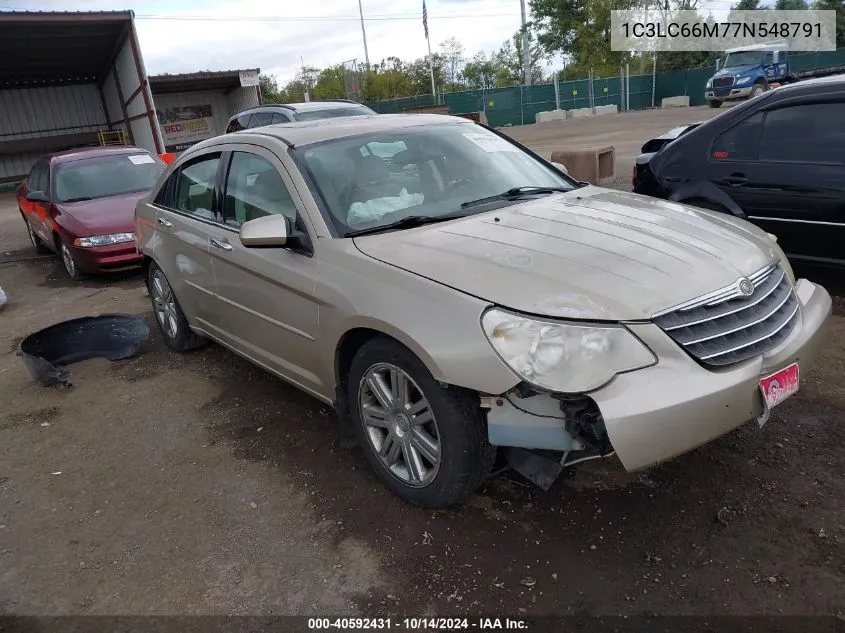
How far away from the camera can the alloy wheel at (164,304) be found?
5129 millimetres

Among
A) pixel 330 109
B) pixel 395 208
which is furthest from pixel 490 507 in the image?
pixel 330 109

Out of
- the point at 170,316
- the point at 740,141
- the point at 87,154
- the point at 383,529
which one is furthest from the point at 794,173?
the point at 87,154

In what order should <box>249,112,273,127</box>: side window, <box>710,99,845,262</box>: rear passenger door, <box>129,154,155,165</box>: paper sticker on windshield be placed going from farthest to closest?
<box>249,112,273,127</box>: side window, <box>129,154,155,165</box>: paper sticker on windshield, <box>710,99,845,262</box>: rear passenger door

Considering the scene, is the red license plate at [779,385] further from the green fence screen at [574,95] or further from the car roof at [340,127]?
the green fence screen at [574,95]

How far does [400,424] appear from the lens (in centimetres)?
291

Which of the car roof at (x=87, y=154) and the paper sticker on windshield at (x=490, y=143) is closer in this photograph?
the paper sticker on windshield at (x=490, y=143)

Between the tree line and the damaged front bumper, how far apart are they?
2824 cm

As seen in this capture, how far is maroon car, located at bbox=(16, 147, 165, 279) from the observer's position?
26.2 ft

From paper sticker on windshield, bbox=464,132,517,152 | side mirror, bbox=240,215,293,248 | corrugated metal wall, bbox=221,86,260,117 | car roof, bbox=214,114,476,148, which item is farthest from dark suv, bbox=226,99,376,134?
corrugated metal wall, bbox=221,86,260,117

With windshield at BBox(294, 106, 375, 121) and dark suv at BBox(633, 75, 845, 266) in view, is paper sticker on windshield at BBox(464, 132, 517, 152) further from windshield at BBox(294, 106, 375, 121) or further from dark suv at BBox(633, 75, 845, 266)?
windshield at BBox(294, 106, 375, 121)

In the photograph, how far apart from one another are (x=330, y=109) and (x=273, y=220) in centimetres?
830

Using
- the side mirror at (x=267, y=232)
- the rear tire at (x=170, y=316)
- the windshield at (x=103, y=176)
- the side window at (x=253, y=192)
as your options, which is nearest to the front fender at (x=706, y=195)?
the side window at (x=253, y=192)

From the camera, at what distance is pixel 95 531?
3109 mm

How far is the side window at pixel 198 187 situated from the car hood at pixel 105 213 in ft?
11.4
